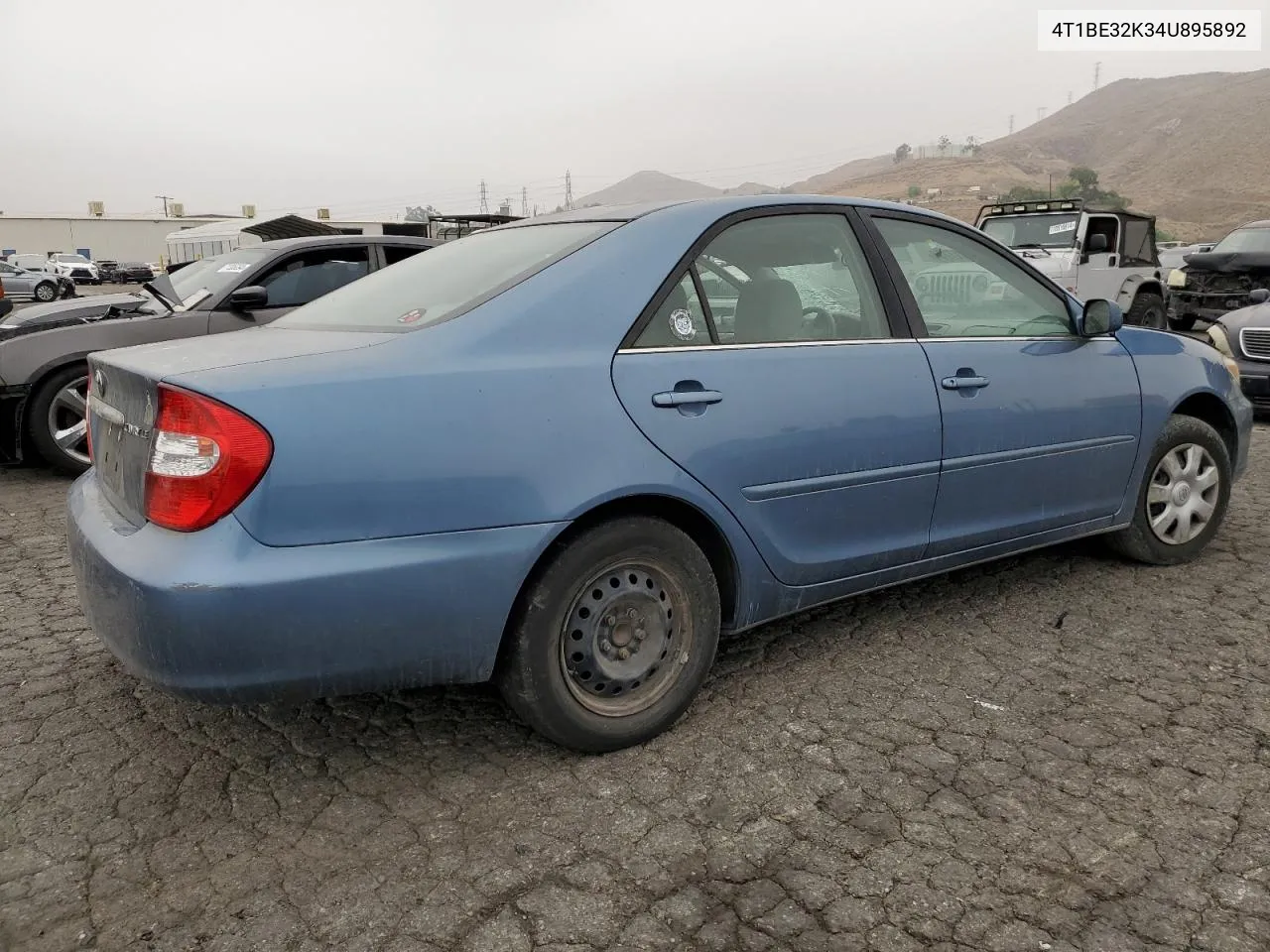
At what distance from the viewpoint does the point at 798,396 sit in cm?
281

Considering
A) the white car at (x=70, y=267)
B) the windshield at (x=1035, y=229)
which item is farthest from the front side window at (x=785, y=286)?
the white car at (x=70, y=267)

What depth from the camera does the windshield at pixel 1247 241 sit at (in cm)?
1244

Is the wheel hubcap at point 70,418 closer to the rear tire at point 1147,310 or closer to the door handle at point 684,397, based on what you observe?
the door handle at point 684,397

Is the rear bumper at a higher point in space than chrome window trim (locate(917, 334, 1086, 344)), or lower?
lower

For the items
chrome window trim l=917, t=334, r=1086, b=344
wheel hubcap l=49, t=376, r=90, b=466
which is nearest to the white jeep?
chrome window trim l=917, t=334, r=1086, b=344

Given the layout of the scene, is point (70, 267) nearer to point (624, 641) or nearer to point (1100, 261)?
point (1100, 261)

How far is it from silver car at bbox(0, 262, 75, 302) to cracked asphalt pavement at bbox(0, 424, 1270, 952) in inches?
1242

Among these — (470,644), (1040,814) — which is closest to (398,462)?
(470,644)

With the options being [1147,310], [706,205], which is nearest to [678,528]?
[706,205]

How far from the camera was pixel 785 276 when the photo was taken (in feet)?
10.0

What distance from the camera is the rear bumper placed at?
2072 mm

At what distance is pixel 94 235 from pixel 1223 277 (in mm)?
83863

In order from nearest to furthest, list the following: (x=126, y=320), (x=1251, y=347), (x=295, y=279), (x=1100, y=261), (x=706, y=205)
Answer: (x=706, y=205)
(x=126, y=320)
(x=295, y=279)
(x=1251, y=347)
(x=1100, y=261)

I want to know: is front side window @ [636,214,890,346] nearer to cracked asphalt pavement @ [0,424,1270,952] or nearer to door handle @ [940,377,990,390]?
door handle @ [940,377,990,390]
